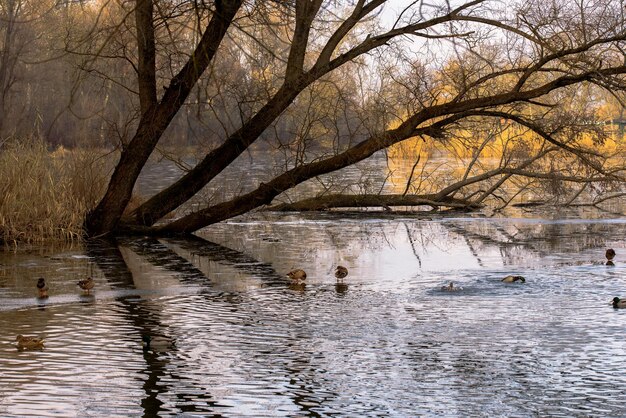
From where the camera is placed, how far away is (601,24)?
14.7 meters

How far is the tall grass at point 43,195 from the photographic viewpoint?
50.5 ft

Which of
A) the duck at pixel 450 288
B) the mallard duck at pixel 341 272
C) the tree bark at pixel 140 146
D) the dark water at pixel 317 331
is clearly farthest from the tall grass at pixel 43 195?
the duck at pixel 450 288

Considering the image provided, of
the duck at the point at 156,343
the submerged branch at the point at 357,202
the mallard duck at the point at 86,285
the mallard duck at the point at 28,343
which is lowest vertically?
the duck at the point at 156,343

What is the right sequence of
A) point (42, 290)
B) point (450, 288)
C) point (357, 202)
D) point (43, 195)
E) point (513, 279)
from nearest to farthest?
point (42, 290) → point (450, 288) → point (513, 279) → point (43, 195) → point (357, 202)

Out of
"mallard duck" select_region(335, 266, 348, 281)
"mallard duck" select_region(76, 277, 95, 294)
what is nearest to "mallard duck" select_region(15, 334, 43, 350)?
"mallard duck" select_region(76, 277, 95, 294)

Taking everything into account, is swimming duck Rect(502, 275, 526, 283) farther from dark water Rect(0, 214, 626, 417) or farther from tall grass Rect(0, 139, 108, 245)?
tall grass Rect(0, 139, 108, 245)

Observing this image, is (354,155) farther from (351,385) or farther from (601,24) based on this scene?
(351,385)

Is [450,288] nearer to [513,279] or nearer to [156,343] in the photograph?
[513,279]

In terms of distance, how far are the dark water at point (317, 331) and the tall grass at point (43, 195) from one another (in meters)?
0.83

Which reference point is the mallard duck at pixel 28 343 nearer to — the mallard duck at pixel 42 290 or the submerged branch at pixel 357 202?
the mallard duck at pixel 42 290

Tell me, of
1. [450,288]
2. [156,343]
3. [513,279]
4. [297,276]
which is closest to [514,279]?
[513,279]

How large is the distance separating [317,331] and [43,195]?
796cm

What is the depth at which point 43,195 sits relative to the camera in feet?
51.7

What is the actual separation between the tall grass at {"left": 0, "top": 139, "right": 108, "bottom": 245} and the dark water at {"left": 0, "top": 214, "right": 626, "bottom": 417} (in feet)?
2.74
